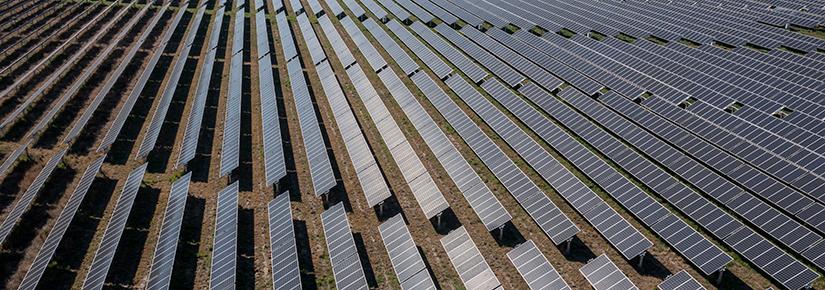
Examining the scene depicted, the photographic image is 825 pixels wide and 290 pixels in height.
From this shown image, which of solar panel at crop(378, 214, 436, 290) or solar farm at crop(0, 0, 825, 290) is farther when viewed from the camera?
solar farm at crop(0, 0, 825, 290)

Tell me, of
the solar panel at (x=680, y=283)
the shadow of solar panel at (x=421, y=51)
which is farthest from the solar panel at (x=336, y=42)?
the solar panel at (x=680, y=283)

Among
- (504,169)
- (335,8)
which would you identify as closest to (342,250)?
(504,169)

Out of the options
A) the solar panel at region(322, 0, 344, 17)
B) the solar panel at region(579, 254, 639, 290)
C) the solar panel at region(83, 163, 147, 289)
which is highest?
the solar panel at region(322, 0, 344, 17)

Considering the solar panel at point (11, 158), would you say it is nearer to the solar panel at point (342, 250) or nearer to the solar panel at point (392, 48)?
the solar panel at point (342, 250)

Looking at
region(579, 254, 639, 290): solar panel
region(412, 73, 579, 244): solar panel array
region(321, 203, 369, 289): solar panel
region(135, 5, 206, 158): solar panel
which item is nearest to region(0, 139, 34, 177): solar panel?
region(135, 5, 206, 158): solar panel

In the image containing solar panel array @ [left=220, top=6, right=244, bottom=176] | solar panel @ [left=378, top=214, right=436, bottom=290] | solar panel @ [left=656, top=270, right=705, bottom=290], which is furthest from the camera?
solar panel array @ [left=220, top=6, right=244, bottom=176]

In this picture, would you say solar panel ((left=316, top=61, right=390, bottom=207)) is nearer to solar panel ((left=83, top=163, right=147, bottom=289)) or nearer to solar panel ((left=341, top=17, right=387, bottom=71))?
solar panel ((left=341, top=17, right=387, bottom=71))

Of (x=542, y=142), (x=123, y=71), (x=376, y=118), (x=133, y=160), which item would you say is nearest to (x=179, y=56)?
(x=123, y=71)
